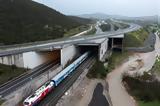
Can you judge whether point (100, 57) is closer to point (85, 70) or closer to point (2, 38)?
point (85, 70)

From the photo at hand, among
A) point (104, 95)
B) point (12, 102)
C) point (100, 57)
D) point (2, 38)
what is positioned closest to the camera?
point (12, 102)

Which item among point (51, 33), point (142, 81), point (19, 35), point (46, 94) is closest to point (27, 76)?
point (46, 94)

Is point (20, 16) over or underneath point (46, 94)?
over

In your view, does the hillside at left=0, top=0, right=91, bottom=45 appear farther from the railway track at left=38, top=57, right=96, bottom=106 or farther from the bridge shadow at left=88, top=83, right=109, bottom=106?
the bridge shadow at left=88, top=83, right=109, bottom=106

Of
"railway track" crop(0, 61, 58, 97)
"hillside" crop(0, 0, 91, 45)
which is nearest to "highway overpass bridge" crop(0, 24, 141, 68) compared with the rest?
"railway track" crop(0, 61, 58, 97)

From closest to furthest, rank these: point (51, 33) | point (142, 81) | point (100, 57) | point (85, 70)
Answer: point (142, 81), point (85, 70), point (100, 57), point (51, 33)
